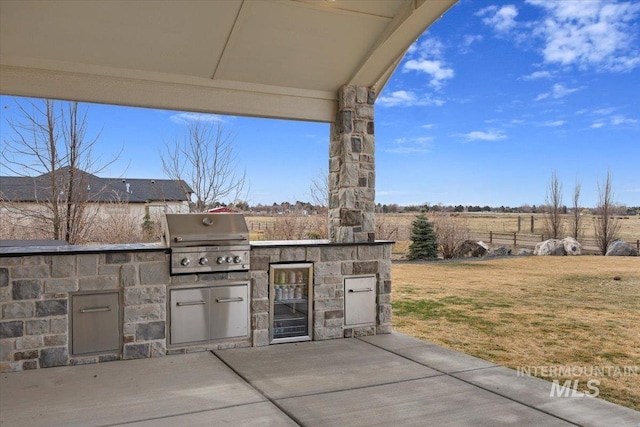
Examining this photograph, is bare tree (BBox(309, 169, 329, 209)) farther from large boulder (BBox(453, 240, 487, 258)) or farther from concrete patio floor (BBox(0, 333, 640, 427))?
concrete patio floor (BBox(0, 333, 640, 427))

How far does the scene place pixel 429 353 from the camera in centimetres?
448

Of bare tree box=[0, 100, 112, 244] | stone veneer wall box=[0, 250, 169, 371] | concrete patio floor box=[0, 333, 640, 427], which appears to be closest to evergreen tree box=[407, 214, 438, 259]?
bare tree box=[0, 100, 112, 244]

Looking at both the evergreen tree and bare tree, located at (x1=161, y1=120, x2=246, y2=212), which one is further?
the evergreen tree

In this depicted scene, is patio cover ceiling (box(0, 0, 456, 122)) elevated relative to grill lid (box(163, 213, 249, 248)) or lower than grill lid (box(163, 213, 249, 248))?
elevated

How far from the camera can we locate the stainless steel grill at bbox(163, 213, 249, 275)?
4.43 m

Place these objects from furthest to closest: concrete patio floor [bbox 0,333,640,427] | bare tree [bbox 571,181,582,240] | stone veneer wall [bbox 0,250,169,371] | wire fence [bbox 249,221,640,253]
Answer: bare tree [bbox 571,181,582,240]
wire fence [bbox 249,221,640,253]
stone veneer wall [bbox 0,250,169,371]
concrete patio floor [bbox 0,333,640,427]

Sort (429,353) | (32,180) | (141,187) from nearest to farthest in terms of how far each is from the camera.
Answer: (429,353) → (32,180) → (141,187)

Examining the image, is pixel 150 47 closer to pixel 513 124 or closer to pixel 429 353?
pixel 429 353

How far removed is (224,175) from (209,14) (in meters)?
6.24

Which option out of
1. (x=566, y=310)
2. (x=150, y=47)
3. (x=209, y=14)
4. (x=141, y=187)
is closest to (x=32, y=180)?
(x=141, y=187)

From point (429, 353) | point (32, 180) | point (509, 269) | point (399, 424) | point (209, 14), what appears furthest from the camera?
point (509, 269)

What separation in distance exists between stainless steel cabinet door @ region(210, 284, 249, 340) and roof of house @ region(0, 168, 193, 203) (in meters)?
5.88

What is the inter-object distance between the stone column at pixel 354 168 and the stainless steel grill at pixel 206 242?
1187 mm

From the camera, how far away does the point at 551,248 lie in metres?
15.6
